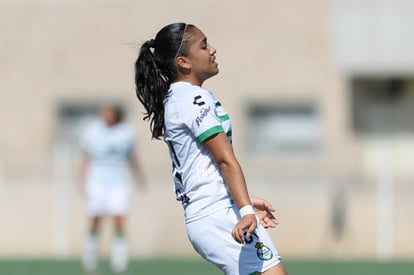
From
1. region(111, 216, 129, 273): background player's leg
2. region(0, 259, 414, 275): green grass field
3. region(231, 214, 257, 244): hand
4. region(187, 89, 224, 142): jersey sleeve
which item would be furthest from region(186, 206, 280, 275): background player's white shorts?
region(111, 216, 129, 273): background player's leg

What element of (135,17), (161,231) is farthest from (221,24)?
(161,231)

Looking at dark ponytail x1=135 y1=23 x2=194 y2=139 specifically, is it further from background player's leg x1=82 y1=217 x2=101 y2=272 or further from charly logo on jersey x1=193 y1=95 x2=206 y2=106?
background player's leg x1=82 y1=217 x2=101 y2=272

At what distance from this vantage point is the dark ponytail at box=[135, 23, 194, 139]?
702cm

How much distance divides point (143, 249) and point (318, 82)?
18.7ft

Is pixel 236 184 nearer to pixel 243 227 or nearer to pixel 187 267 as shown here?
pixel 243 227

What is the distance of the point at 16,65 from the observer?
87.4 ft

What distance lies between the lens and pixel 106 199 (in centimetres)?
1644

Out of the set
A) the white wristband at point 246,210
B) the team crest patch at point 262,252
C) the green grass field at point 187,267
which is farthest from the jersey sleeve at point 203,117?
the green grass field at point 187,267

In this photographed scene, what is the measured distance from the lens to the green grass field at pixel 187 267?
16.2 metres

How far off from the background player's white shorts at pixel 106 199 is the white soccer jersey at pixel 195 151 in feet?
30.9

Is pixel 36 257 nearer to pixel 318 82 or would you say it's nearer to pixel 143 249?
pixel 143 249

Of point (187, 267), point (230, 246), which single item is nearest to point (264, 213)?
point (230, 246)

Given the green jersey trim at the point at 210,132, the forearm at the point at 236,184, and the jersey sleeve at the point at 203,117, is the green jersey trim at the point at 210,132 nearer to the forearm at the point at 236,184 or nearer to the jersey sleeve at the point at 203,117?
the jersey sleeve at the point at 203,117

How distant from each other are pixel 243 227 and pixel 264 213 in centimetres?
70
